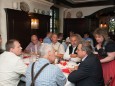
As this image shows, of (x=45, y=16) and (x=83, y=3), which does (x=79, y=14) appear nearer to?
(x=83, y=3)

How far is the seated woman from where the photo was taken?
2.86m

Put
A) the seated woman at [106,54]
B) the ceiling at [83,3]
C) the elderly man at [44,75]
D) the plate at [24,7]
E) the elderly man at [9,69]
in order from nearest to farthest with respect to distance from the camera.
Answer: the elderly man at [44,75], the elderly man at [9,69], the seated woman at [106,54], the plate at [24,7], the ceiling at [83,3]

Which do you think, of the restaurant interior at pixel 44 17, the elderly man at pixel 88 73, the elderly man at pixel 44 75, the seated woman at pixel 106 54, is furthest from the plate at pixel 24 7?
the elderly man at pixel 44 75

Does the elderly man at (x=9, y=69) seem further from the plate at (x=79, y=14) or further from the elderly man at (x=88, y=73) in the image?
the plate at (x=79, y=14)

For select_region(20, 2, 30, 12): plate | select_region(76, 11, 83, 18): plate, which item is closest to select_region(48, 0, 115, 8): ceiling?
select_region(76, 11, 83, 18): plate

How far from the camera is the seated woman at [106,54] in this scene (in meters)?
2.86

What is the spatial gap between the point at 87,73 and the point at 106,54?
1.04 metres

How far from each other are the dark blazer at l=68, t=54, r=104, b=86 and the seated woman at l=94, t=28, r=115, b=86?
0.46m

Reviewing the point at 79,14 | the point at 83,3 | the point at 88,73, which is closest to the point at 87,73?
the point at 88,73

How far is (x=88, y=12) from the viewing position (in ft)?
33.5

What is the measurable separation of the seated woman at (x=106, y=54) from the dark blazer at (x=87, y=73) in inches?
18.0

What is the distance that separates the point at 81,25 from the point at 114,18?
5.56 m

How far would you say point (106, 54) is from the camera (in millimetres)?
3156

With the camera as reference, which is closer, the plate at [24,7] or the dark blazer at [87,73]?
the dark blazer at [87,73]
